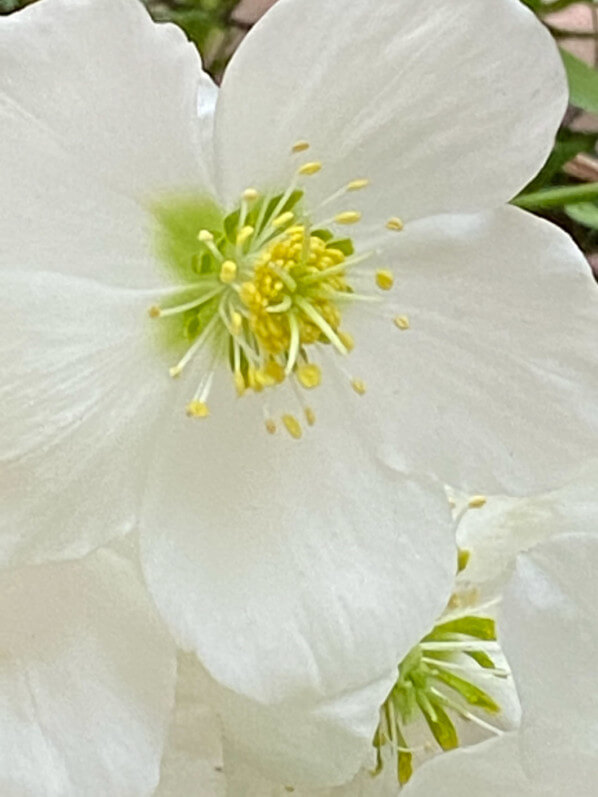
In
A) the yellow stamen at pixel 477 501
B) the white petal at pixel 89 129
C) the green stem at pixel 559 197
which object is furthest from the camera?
the green stem at pixel 559 197

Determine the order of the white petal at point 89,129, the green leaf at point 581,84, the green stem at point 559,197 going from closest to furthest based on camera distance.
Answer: the white petal at point 89,129 < the green stem at point 559,197 < the green leaf at point 581,84

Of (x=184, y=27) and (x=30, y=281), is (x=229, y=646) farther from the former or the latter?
(x=184, y=27)

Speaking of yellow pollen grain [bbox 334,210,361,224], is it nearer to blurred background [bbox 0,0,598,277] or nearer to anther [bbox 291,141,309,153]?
anther [bbox 291,141,309,153]

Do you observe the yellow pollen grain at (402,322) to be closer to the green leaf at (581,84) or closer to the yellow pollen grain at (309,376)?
the yellow pollen grain at (309,376)

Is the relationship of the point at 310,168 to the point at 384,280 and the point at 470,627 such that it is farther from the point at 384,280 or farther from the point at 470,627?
the point at 470,627

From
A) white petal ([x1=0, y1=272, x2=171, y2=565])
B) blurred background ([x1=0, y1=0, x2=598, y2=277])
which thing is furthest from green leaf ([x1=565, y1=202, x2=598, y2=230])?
white petal ([x1=0, y1=272, x2=171, y2=565])

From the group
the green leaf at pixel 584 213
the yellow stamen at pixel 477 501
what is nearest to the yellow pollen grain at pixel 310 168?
the yellow stamen at pixel 477 501
